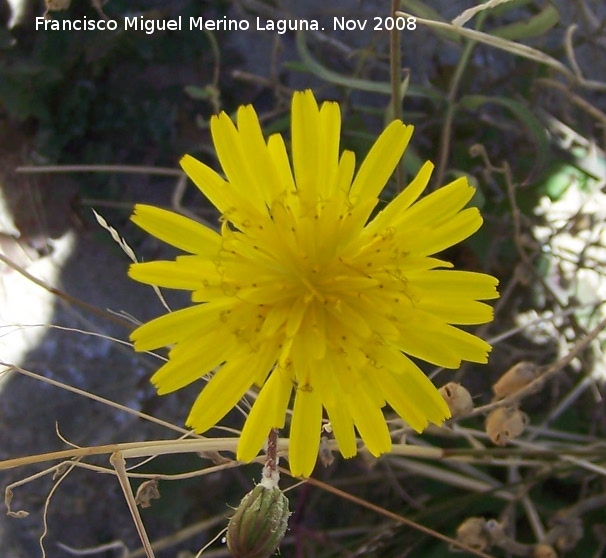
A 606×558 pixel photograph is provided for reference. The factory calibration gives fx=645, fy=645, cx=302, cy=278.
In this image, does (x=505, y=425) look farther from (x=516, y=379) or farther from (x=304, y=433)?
(x=304, y=433)

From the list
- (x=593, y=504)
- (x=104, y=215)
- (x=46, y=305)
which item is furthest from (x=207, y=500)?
(x=593, y=504)

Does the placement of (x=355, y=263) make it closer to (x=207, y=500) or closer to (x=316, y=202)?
(x=316, y=202)

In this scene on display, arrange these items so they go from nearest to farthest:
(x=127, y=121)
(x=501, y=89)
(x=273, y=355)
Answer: (x=273, y=355) → (x=127, y=121) → (x=501, y=89)

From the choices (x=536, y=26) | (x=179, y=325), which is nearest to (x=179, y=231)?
(x=179, y=325)

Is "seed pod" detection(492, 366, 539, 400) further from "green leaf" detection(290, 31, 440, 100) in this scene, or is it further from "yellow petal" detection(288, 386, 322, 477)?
"green leaf" detection(290, 31, 440, 100)

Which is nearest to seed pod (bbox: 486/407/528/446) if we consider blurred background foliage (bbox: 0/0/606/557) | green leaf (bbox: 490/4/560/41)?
blurred background foliage (bbox: 0/0/606/557)

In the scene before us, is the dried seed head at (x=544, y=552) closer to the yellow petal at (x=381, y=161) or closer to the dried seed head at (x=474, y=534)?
the dried seed head at (x=474, y=534)
